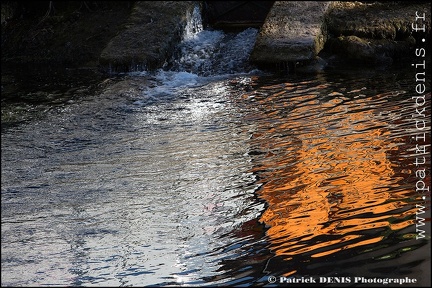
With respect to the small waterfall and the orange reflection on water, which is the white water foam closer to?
the small waterfall

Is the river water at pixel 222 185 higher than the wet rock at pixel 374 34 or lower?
lower

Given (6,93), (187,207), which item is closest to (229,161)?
(187,207)

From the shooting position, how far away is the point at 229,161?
516 cm

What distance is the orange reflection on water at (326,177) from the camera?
12.1ft

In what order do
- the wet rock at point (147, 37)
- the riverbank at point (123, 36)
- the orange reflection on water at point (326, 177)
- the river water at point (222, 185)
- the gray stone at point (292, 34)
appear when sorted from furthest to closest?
the wet rock at point (147, 37) → the riverbank at point (123, 36) → the gray stone at point (292, 34) → the orange reflection on water at point (326, 177) → the river water at point (222, 185)

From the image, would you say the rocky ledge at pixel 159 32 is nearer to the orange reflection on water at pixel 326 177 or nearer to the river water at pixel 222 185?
the river water at pixel 222 185

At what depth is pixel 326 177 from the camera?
179 inches

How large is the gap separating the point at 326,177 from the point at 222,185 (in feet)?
2.20

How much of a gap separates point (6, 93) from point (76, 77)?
85 centimetres

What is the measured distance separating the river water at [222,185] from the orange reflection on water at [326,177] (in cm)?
1

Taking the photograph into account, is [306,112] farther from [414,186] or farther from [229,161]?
[414,186]

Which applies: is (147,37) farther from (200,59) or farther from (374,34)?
(374,34)

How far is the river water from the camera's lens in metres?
3.53

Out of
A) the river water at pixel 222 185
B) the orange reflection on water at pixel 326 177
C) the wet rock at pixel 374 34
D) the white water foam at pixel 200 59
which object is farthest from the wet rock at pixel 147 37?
the orange reflection on water at pixel 326 177
